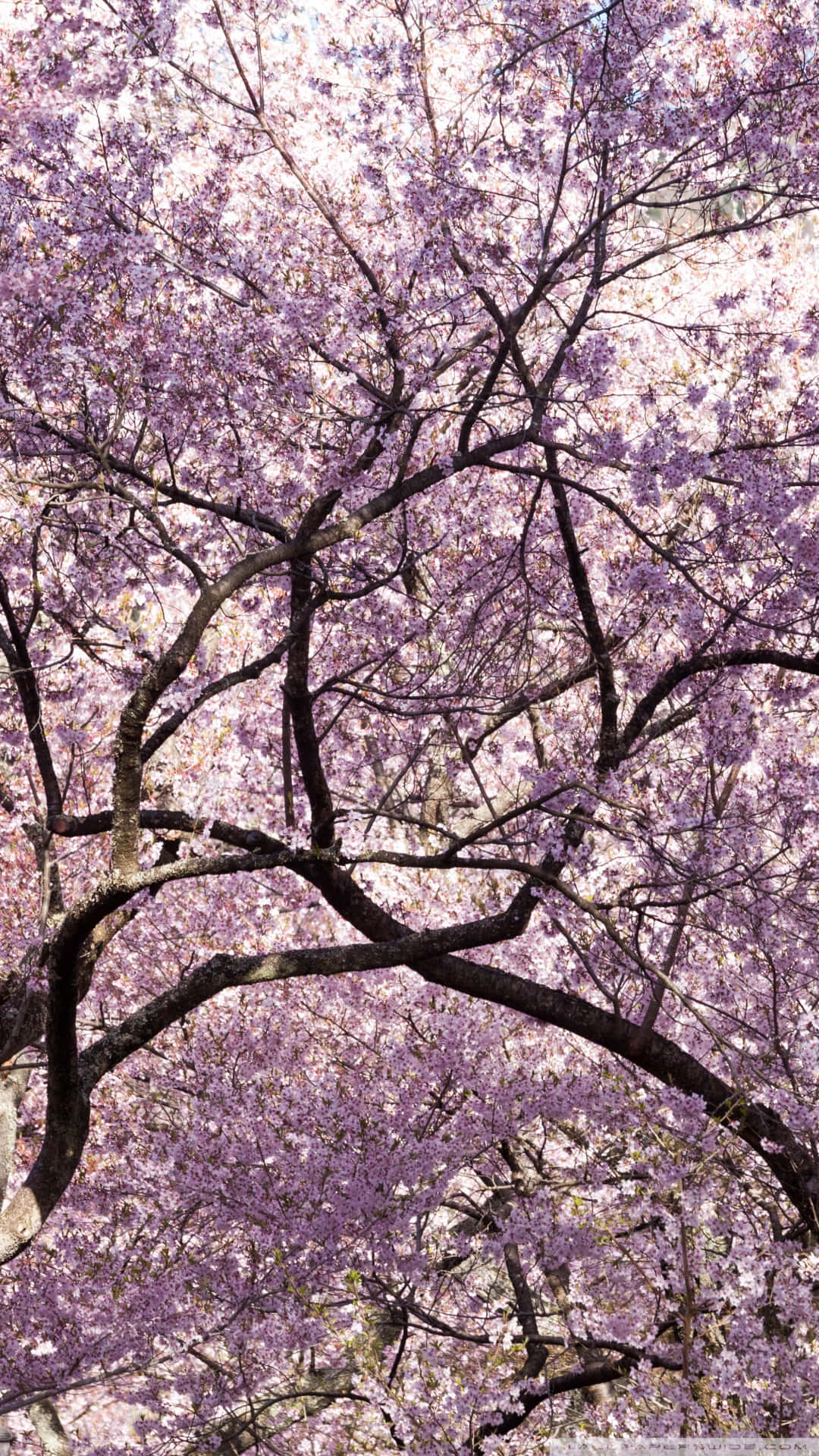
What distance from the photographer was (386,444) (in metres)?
6.62

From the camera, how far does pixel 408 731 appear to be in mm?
9445

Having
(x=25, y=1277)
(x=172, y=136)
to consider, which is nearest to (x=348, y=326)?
(x=172, y=136)

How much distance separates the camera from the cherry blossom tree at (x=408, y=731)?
614 cm

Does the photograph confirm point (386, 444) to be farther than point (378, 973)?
No

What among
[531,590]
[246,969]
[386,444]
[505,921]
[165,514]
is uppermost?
[165,514]

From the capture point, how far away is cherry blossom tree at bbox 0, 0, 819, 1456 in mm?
6137

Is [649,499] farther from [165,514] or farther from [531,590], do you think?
[165,514]

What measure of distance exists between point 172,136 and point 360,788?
468 centimetres
